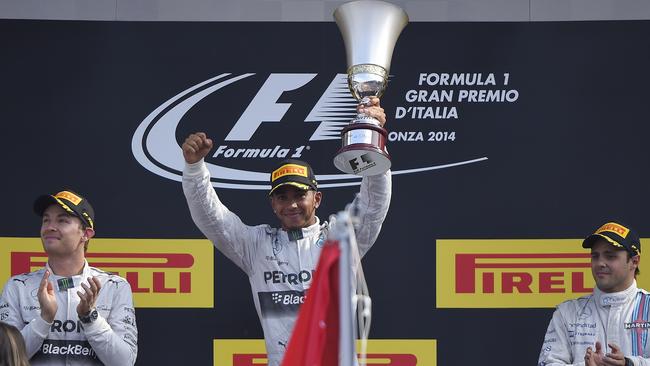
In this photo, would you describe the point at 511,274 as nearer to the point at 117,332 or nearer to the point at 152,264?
the point at 152,264

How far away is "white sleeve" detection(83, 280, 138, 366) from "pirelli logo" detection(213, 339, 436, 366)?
24.8 inches

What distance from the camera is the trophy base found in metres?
4.12

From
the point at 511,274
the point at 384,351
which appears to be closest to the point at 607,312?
the point at 511,274

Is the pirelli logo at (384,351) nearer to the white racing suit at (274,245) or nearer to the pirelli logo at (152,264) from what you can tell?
the pirelli logo at (152,264)

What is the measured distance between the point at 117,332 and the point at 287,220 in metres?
0.73

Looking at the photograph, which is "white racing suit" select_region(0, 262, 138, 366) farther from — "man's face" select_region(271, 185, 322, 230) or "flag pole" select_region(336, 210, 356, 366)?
"flag pole" select_region(336, 210, 356, 366)

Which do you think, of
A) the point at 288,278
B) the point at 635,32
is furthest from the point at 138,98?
the point at 635,32

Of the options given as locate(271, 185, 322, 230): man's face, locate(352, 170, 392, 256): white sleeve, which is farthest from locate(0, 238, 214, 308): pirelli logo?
locate(352, 170, 392, 256): white sleeve

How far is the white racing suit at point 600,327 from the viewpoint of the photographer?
4.57 m

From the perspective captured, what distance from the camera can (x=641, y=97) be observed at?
5.17 meters

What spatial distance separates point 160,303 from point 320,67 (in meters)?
1.18

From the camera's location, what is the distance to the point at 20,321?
4480 mm

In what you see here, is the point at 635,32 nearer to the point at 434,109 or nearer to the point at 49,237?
the point at 434,109

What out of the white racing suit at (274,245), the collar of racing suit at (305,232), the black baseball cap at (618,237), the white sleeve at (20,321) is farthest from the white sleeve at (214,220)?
the black baseball cap at (618,237)
